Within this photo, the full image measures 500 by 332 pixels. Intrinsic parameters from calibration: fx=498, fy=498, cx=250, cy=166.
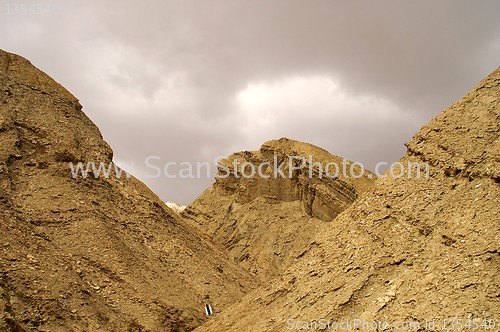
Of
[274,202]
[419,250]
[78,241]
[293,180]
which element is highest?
[293,180]

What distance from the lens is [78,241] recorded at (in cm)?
1386

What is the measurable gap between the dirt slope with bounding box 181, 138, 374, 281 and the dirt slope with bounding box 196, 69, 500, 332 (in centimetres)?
1855

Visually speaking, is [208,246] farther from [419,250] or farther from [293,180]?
[293,180]

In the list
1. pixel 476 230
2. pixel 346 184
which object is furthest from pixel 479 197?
pixel 346 184

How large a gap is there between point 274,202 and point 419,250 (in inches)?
1023

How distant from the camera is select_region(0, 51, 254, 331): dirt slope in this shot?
11.4 m

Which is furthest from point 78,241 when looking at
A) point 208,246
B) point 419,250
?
point 419,250

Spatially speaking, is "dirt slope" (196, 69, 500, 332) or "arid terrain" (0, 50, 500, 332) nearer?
"dirt slope" (196, 69, 500, 332)

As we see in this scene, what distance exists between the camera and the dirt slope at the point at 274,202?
31.6 m

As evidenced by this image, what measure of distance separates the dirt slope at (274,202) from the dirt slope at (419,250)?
60.9 feet

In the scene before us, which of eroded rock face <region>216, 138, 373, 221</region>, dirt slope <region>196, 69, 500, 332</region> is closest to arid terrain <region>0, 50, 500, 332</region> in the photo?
dirt slope <region>196, 69, 500, 332</region>

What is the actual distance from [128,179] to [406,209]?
11.7 m

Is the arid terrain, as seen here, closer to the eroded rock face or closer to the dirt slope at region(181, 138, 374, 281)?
the dirt slope at region(181, 138, 374, 281)

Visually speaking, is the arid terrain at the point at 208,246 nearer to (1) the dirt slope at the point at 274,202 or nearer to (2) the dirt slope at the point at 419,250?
(2) the dirt slope at the point at 419,250
